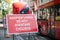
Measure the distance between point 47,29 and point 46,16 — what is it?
2.22ft

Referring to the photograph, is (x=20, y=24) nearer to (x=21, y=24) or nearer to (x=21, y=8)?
(x=21, y=24)

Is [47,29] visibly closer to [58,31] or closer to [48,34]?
[48,34]

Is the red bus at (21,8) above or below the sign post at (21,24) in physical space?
above

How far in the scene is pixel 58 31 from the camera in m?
8.15

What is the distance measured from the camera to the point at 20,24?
16.6 feet

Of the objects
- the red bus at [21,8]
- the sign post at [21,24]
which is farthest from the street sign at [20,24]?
the red bus at [21,8]

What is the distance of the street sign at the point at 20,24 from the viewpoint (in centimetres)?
494

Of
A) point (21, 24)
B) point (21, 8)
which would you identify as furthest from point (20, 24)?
point (21, 8)

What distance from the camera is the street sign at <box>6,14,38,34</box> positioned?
16.2 feet

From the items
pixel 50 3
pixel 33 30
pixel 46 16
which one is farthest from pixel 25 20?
pixel 46 16

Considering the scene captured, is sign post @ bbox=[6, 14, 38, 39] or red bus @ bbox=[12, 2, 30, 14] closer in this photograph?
sign post @ bbox=[6, 14, 38, 39]

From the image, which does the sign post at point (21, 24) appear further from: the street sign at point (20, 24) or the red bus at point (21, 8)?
the red bus at point (21, 8)

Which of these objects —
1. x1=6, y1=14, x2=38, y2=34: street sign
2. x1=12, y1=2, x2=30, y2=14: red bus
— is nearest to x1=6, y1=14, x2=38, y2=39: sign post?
x1=6, y1=14, x2=38, y2=34: street sign

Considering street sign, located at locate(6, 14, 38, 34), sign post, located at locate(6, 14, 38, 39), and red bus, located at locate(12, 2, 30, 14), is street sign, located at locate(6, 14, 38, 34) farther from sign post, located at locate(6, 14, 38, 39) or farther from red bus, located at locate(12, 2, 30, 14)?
red bus, located at locate(12, 2, 30, 14)
